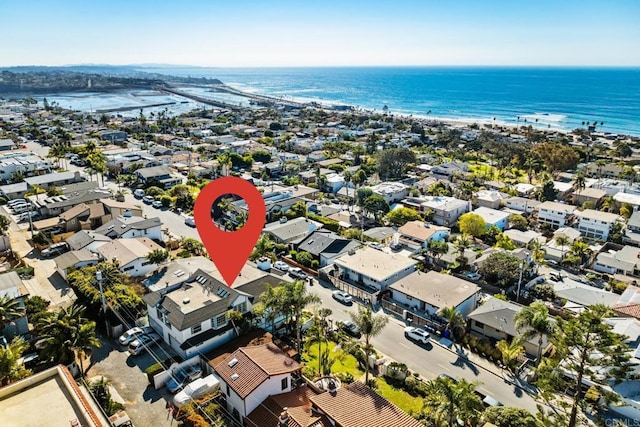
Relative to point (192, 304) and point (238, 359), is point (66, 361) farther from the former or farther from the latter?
point (238, 359)

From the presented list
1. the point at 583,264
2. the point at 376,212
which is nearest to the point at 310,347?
the point at 376,212

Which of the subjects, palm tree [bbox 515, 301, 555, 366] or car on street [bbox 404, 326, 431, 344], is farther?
car on street [bbox 404, 326, 431, 344]

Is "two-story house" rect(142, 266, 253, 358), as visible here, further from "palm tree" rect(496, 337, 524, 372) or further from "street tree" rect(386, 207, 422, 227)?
"street tree" rect(386, 207, 422, 227)

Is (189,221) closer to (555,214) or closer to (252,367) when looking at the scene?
(252,367)

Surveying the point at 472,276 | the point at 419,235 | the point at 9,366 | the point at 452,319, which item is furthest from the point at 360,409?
the point at 419,235

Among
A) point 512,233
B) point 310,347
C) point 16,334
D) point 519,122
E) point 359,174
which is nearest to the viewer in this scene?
point 16,334

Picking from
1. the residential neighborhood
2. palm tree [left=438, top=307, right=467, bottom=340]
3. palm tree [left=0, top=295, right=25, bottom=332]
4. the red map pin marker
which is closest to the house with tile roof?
the residential neighborhood

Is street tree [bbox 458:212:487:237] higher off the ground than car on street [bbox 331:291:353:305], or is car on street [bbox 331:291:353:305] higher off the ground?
street tree [bbox 458:212:487:237]
